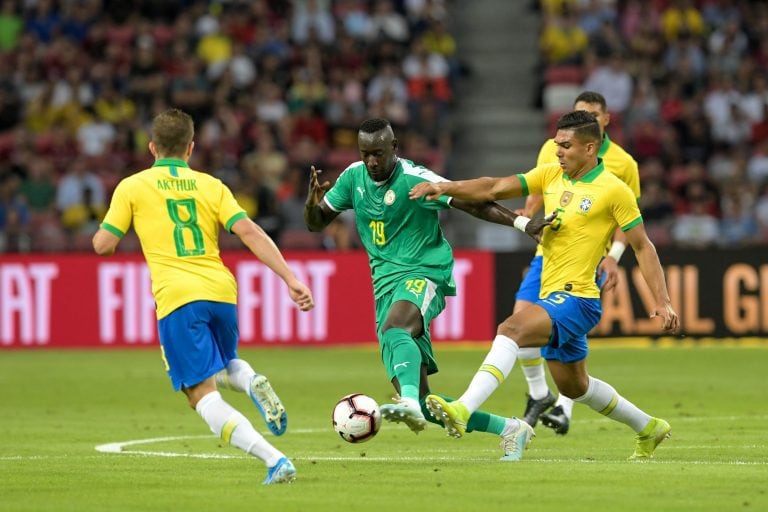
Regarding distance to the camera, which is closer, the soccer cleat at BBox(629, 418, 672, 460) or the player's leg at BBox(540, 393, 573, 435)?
the soccer cleat at BBox(629, 418, 672, 460)

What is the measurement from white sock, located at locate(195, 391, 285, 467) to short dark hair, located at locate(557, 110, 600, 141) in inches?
117

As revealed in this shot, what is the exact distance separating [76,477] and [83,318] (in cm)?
1310

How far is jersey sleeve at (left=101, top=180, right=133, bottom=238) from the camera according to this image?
9.12 m

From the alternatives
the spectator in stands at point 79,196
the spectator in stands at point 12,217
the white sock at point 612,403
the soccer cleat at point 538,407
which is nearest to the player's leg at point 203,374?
the white sock at point 612,403

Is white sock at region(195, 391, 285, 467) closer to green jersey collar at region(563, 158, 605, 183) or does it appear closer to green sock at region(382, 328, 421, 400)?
green sock at region(382, 328, 421, 400)

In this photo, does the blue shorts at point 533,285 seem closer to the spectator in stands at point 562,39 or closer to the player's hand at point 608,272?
the player's hand at point 608,272

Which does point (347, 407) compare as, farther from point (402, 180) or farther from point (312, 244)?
point (312, 244)

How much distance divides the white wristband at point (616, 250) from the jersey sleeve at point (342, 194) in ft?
7.59

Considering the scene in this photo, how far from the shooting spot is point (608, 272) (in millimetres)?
11953

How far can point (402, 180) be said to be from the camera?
10.6 m

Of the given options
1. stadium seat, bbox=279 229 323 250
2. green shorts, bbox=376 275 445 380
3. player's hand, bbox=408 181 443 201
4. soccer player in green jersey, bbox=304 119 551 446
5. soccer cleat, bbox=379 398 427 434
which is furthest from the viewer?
stadium seat, bbox=279 229 323 250

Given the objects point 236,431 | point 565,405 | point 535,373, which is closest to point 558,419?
point 565,405

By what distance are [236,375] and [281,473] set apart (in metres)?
0.70

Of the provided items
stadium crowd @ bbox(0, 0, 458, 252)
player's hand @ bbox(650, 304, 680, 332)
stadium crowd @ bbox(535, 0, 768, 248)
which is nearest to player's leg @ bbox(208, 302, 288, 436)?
player's hand @ bbox(650, 304, 680, 332)
